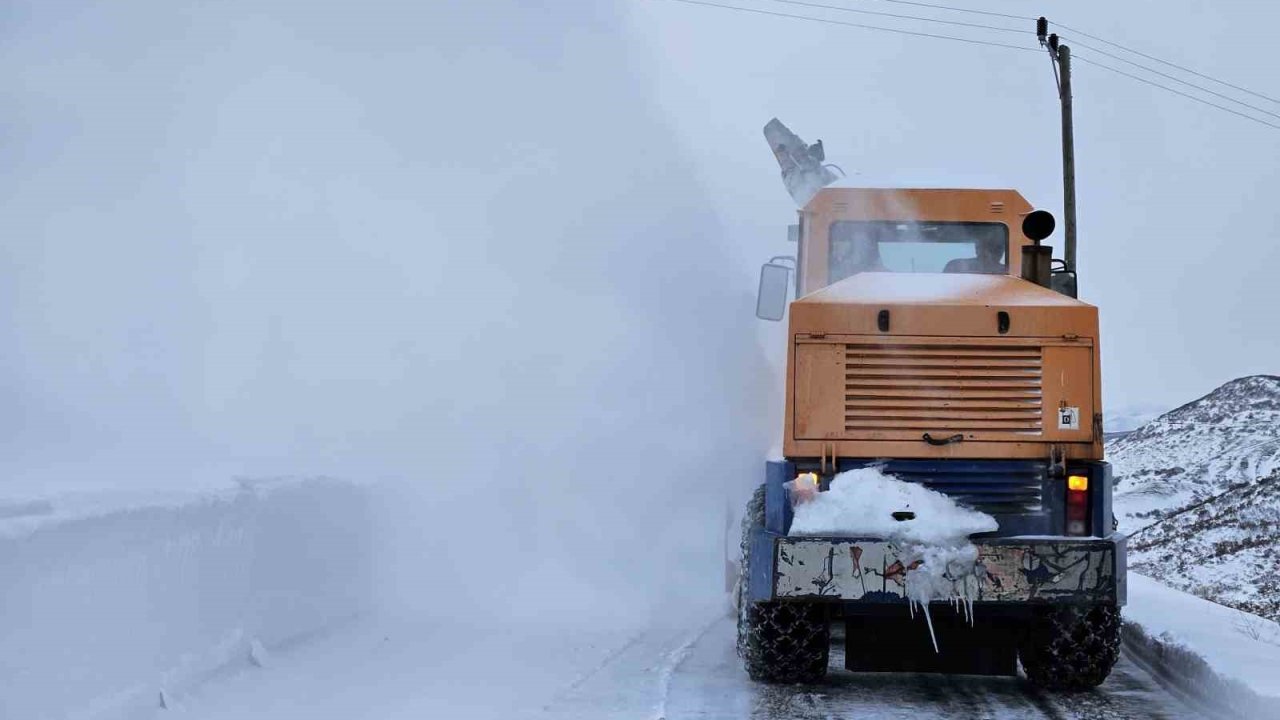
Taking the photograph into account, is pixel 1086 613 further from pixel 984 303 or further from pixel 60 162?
pixel 60 162

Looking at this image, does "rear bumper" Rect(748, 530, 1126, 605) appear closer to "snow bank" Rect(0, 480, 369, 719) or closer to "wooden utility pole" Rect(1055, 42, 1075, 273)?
"snow bank" Rect(0, 480, 369, 719)

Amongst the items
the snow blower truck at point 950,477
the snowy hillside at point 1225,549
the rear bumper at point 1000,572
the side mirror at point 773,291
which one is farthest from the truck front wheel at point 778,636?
the snowy hillside at point 1225,549

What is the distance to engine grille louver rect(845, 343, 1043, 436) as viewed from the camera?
7180mm

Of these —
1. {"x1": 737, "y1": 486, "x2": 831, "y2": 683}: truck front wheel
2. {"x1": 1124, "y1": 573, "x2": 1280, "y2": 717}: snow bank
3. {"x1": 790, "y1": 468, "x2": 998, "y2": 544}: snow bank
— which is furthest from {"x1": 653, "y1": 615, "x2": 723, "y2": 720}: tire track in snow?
{"x1": 1124, "y1": 573, "x2": 1280, "y2": 717}: snow bank

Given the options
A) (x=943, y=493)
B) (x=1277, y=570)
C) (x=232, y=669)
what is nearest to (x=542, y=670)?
(x=232, y=669)

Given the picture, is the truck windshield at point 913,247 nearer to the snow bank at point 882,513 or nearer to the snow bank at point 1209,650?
the snow bank at point 882,513

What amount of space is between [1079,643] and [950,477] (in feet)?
4.30

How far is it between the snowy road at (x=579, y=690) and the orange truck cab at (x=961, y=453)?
1.35 feet

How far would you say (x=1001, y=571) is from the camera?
22.6 ft

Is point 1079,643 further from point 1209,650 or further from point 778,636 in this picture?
point 778,636

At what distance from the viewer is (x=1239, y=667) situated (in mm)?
7316

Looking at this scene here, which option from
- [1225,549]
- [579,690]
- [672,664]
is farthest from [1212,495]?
[579,690]

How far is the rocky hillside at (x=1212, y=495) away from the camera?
16625 mm

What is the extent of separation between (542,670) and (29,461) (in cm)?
467
